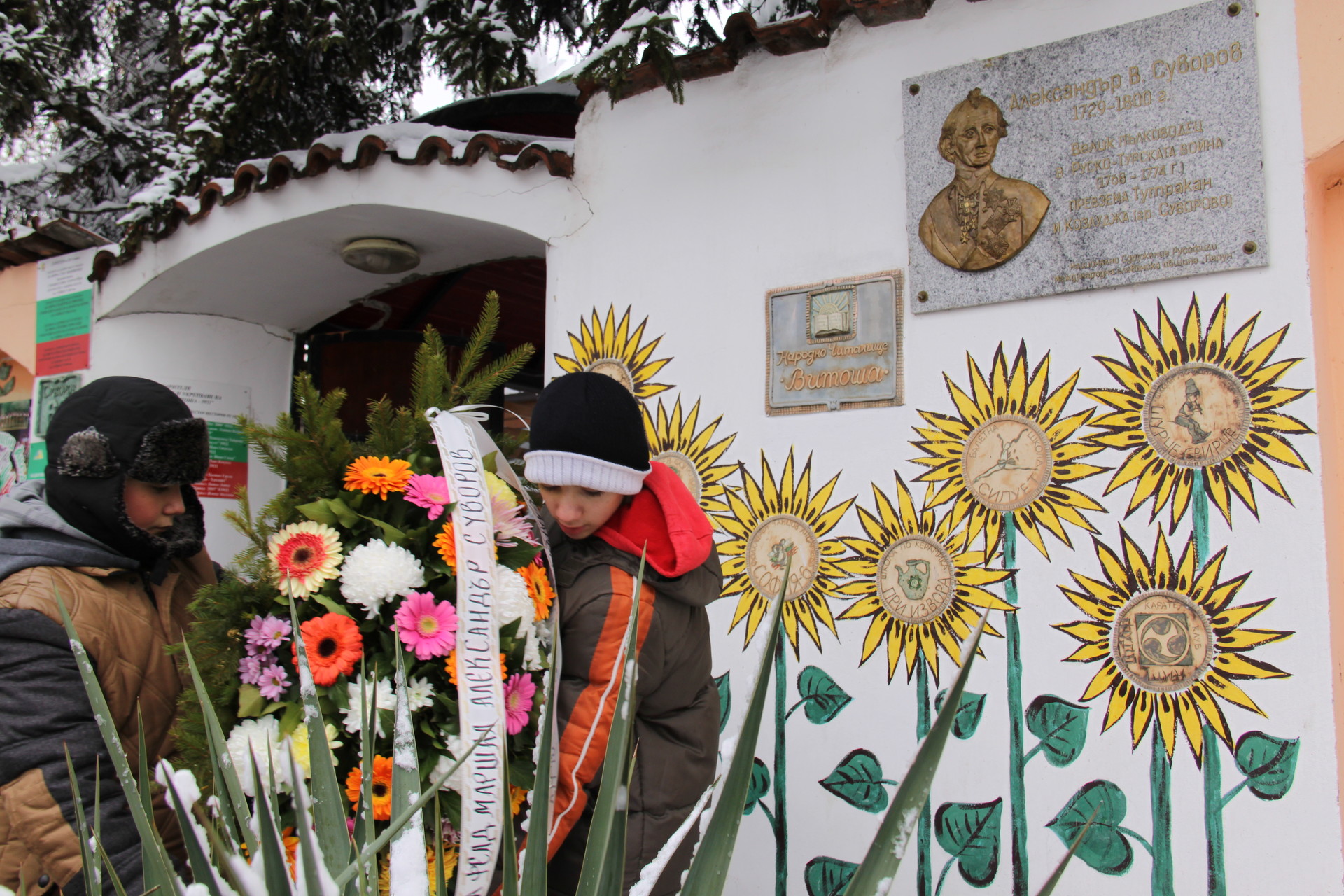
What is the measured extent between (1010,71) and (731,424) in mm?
1258

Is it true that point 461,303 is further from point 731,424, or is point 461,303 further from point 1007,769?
point 1007,769

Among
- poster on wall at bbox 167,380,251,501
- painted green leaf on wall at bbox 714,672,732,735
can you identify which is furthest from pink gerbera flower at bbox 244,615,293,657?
poster on wall at bbox 167,380,251,501

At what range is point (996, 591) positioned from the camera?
248 centimetres

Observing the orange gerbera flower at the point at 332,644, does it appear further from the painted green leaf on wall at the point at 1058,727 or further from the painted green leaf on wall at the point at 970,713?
the painted green leaf on wall at the point at 1058,727

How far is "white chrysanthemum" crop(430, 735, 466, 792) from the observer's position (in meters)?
1.38

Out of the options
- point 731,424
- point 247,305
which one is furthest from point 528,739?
point 247,305

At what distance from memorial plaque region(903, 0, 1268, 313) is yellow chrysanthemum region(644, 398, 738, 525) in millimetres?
749

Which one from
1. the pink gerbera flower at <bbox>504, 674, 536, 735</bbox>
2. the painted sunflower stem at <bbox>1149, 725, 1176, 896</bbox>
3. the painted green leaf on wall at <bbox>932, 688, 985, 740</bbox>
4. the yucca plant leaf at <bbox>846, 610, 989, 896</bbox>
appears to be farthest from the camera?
the painted green leaf on wall at <bbox>932, 688, 985, 740</bbox>

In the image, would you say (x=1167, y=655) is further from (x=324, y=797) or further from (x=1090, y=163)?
(x=324, y=797)

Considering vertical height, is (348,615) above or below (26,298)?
below

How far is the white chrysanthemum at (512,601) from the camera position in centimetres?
145

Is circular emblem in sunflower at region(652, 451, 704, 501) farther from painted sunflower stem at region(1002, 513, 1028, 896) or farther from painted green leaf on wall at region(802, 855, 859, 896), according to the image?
painted green leaf on wall at region(802, 855, 859, 896)

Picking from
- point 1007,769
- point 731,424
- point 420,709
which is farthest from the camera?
point 731,424

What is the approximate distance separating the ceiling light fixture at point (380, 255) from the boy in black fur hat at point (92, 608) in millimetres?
2224
